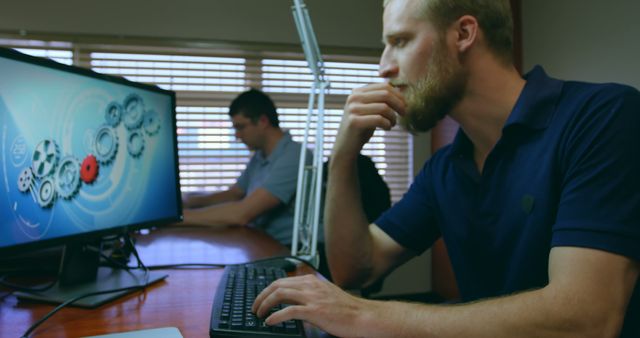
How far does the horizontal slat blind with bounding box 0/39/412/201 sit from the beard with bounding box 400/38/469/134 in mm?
2125

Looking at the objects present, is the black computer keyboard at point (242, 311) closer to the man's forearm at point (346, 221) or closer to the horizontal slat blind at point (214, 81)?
the man's forearm at point (346, 221)

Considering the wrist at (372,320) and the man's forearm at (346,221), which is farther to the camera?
the man's forearm at (346,221)

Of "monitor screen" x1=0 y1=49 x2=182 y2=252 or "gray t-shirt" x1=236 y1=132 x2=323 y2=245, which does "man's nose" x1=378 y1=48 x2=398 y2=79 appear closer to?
"monitor screen" x1=0 y1=49 x2=182 y2=252

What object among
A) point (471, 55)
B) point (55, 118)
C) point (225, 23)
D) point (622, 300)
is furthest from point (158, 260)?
point (225, 23)

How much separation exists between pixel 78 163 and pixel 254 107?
183 cm

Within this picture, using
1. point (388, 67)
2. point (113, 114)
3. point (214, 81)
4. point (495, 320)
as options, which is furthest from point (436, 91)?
point (214, 81)

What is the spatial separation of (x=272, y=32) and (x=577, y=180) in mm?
2562

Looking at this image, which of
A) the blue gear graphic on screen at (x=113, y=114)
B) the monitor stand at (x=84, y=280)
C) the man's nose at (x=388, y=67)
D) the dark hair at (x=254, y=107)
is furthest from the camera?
the dark hair at (x=254, y=107)

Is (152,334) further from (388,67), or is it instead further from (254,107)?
(254,107)

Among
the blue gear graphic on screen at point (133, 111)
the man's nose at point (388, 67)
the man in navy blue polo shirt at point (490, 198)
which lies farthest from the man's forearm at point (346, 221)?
the blue gear graphic on screen at point (133, 111)

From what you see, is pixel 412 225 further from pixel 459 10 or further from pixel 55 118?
pixel 55 118

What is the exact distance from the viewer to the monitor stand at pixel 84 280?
87 cm

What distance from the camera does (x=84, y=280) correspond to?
3.22 ft

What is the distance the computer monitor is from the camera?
769mm
